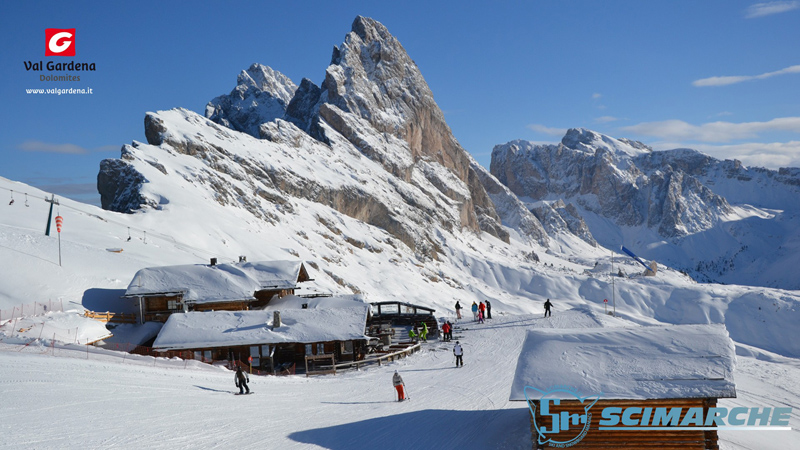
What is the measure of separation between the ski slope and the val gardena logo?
1.48m

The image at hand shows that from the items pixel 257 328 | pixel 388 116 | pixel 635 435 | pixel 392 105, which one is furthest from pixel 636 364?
pixel 392 105

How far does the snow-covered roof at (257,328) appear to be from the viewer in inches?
1227

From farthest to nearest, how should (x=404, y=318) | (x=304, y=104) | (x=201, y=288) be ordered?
1. (x=304, y=104)
2. (x=404, y=318)
3. (x=201, y=288)

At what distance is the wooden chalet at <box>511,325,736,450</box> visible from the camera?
15.6 m

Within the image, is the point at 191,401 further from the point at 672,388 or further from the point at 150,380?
the point at 672,388

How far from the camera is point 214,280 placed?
39.2 m

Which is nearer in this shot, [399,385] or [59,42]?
[399,385]

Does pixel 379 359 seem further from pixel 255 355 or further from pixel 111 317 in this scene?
pixel 111 317

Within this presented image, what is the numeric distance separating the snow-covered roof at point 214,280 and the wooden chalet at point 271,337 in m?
4.65

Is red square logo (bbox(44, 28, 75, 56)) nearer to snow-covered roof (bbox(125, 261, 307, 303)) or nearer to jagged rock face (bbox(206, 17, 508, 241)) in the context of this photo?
snow-covered roof (bbox(125, 261, 307, 303))

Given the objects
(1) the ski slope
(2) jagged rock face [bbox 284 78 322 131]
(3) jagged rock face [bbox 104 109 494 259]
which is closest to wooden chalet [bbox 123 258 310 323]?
(1) the ski slope

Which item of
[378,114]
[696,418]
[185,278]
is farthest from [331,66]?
[696,418]

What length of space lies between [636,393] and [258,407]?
12971mm

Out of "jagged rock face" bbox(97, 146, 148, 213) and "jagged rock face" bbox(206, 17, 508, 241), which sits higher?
"jagged rock face" bbox(206, 17, 508, 241)
